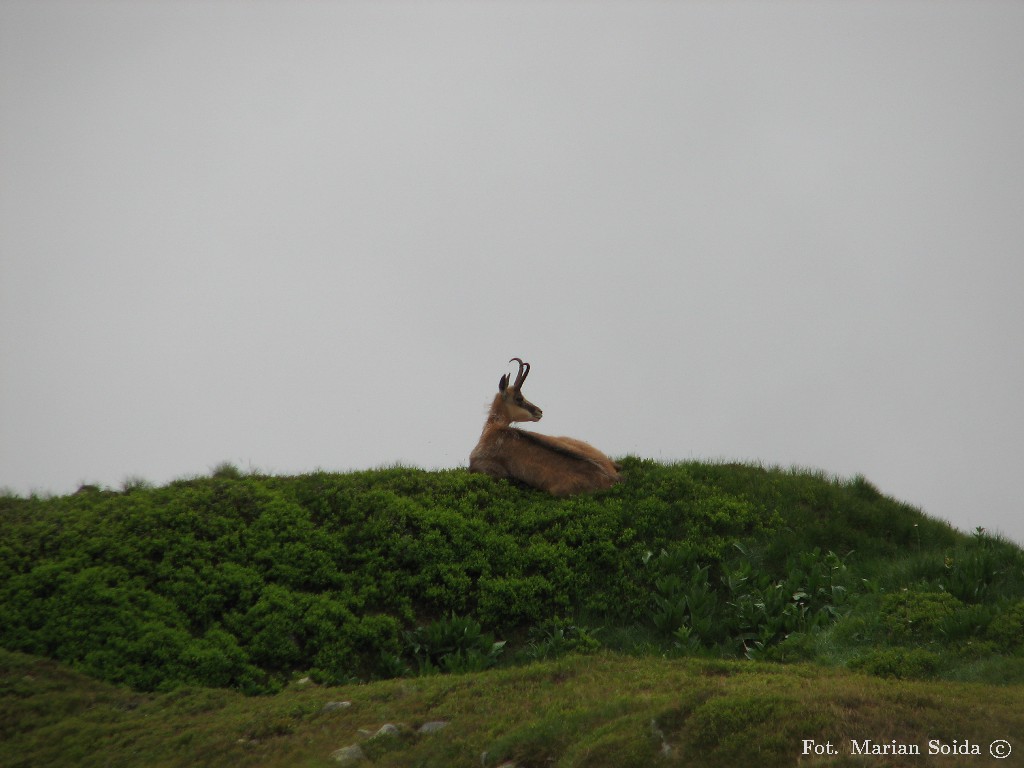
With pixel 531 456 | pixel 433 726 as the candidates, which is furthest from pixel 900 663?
pixel 531 456

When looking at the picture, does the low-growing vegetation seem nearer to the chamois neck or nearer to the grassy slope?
the grassy slope

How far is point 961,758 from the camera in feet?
19.9

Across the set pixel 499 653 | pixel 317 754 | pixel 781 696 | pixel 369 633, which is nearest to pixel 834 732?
pixel 781 696

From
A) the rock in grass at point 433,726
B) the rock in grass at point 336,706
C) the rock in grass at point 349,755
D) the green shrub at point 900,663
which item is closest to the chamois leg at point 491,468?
the rock in grass at point 336,706

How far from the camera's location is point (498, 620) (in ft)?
39.3

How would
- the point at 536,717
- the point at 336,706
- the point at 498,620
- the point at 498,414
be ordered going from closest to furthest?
the point at 536,717
the point at 336,706
the point at 498,620
the point at 498,414

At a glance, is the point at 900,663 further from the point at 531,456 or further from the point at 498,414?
the point at 498,414

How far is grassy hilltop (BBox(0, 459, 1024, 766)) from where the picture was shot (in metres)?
7.28

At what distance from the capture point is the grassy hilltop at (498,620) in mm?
7277

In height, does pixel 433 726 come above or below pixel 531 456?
below

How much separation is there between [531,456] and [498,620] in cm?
397

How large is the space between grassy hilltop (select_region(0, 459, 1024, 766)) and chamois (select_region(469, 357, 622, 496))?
0.41m

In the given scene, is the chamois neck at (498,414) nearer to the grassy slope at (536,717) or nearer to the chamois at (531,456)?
the chamois at (531,456)

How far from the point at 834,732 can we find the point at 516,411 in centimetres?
1056
